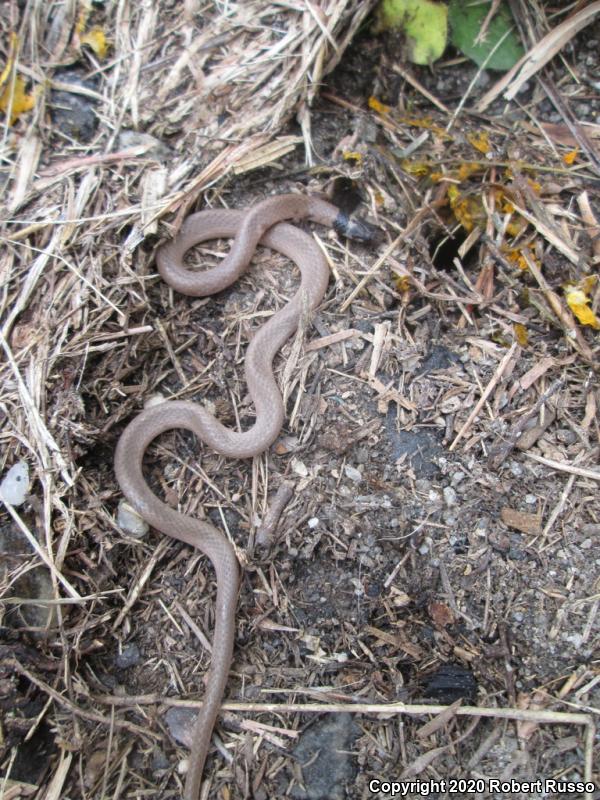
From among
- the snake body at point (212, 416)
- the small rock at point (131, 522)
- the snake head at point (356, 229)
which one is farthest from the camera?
the snake head at point (356, 229)

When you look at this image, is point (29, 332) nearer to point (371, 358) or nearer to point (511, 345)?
point (371, 358)

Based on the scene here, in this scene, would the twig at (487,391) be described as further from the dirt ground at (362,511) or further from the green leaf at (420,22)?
the green leaf at (420,22)

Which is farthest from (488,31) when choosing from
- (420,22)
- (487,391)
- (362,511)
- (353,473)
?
(362,511)

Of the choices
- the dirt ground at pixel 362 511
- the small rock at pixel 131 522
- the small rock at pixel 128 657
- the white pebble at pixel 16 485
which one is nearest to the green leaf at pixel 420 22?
the dirt ground at pixel 362 511

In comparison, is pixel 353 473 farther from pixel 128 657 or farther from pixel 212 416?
pixel 128 657

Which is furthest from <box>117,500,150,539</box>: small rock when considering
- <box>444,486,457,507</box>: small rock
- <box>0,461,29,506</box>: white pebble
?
<box>444,486,457,507</box>: small rock

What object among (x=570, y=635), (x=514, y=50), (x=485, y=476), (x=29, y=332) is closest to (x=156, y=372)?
(x=29, y=332)

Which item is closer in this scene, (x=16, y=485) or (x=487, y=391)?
(x=16, y=485)

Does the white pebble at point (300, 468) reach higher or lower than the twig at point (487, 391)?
lower

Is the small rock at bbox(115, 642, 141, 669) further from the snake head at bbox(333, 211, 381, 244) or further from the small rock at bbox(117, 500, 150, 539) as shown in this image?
the snake head at bbox(333, 211, 381, 244)
